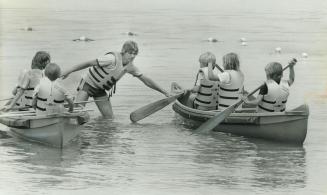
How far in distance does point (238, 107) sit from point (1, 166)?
432cm

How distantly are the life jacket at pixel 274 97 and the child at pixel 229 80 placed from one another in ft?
1.57

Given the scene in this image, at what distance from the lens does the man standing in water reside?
15836mm

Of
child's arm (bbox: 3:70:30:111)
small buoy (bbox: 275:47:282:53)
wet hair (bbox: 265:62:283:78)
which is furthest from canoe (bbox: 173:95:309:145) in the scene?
small buoy (bbox: 275:47:282:53)

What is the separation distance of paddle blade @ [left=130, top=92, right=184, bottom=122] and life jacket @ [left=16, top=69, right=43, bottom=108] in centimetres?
226

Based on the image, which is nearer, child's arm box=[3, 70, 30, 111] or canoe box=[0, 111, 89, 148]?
canoe box=[0, 111, 89, 148]

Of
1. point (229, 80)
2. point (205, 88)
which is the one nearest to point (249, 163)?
point (229, 80)

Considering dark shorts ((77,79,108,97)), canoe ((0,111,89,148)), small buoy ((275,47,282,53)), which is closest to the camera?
canoe ((0,111,89,148))

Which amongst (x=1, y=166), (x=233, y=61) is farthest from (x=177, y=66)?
(x=1, y=166)

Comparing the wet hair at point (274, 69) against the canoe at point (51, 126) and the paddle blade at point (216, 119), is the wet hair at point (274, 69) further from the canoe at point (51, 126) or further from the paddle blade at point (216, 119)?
the canoe at point (51, 126)

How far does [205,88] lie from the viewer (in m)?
15.8

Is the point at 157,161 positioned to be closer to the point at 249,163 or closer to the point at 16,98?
the point at 249,163

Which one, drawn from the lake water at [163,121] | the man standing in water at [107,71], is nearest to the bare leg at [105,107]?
the man standing in water at [107,71]

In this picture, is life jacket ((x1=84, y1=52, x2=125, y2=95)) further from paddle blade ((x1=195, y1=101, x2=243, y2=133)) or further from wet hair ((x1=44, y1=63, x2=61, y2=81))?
wet hair ((x1=44, y1=63, x2=61, y2=81))

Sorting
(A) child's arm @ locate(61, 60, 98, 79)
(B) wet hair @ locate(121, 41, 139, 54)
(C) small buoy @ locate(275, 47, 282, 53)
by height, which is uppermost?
(B) wet hair @ locate(121, 41, 139, 54)
